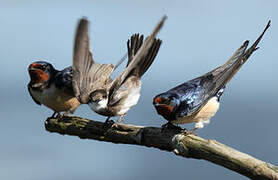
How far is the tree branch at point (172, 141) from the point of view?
4574 millimetres

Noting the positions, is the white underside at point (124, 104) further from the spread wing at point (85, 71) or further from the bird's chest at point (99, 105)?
the spread wing at point (85, 71)

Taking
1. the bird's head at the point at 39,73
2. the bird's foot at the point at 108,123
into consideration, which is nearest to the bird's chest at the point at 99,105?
the bird's foot at the point at 108,123

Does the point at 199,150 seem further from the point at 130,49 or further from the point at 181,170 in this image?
the point at 181,170

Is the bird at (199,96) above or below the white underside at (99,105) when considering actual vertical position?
above

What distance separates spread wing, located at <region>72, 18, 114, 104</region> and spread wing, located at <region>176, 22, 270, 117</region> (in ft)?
2.10

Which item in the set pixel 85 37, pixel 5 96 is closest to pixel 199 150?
pixel 85 37

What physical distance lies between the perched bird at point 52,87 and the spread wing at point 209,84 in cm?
93

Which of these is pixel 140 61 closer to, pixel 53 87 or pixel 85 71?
pixel 85 71

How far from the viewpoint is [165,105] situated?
565 centimetres

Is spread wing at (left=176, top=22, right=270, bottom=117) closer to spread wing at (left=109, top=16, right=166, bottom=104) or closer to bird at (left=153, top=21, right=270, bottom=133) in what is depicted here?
bird at (left=153, top=21, right=270, bottom=133)

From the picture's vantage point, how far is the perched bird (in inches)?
246

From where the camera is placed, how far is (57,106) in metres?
6.28

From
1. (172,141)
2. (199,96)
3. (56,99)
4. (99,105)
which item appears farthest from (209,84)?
(56,99)

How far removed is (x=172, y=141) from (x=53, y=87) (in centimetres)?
157
